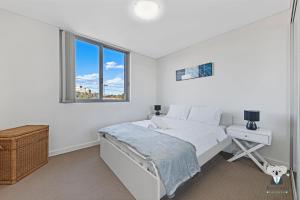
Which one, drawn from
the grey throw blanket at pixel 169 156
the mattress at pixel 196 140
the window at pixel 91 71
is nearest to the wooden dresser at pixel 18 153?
the window at pixel 91 71

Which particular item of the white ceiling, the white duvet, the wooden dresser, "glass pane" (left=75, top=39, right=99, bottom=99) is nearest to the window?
"glass pane" (left=75, top=39, right=99, bottom=99)

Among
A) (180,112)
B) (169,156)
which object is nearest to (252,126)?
(180,112)

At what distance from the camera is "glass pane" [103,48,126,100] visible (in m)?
3.63

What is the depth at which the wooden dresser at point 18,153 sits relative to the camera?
184 cm

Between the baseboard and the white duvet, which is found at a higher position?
the white duvet

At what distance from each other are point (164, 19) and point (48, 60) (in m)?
2.25

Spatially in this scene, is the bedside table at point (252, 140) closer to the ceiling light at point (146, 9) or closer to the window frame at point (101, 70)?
the ceiling light at point (146, 9)

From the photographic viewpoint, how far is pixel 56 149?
2746 millimetres

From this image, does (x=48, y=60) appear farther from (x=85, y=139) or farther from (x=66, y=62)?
(x=85, y=139)

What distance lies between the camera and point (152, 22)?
2.53 metres

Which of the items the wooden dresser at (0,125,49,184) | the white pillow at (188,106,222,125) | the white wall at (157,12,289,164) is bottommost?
the wooden dresser at (0,125,49,184)

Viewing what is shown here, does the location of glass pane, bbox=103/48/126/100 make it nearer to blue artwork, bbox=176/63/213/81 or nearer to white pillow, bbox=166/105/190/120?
white pillow, bbox=166/105/190/120

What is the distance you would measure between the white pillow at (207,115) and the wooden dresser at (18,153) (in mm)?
2794

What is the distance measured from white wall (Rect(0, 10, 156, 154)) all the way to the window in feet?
0.55
